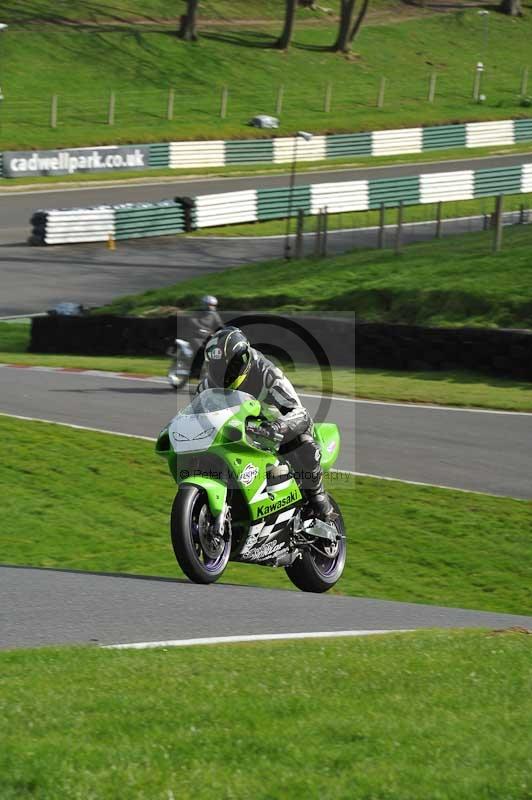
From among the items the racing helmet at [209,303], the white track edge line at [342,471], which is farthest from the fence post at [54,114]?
the white track edge line at [342,471]

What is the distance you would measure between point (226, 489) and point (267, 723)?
10.4 feet

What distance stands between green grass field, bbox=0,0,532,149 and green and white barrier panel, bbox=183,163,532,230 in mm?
9994

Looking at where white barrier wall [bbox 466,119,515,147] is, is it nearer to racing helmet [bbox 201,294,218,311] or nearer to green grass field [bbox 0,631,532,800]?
racing helmet [bbox 201,294,218,311]

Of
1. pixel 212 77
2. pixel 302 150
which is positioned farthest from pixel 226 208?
pixel 212 77

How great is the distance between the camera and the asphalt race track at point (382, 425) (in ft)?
45.0

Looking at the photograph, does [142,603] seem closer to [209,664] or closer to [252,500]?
[252,500]

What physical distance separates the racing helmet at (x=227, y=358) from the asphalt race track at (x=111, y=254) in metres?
19.7

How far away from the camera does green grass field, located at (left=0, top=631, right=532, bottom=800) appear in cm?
461

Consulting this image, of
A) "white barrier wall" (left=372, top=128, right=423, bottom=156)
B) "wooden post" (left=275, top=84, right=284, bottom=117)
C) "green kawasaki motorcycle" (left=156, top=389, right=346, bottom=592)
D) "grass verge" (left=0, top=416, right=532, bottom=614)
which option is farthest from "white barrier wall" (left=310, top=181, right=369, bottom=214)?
"green kawasaki motorcycle" (left=156, top=389, right=346, bottom=592)

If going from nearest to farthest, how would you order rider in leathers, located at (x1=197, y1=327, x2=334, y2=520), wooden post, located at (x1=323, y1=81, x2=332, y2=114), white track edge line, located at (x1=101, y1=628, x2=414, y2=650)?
1. white track edge line, located at (x1=101, y1=628, x2=414, y2=650)
2. rider in leathers, located at (x1=197, y1=327, x2=334, y2=520)
3. wooden post, located at (x1=323, y1=81, x2=332, y2=114)

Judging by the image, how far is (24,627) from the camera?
744 cm

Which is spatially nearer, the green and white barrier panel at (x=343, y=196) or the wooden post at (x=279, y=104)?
the green and white barrier panel at (x=343, y=196)

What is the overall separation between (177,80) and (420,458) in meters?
44.7

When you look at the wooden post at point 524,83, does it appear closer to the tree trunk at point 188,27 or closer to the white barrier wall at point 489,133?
the white barrier wall at point 489,133
